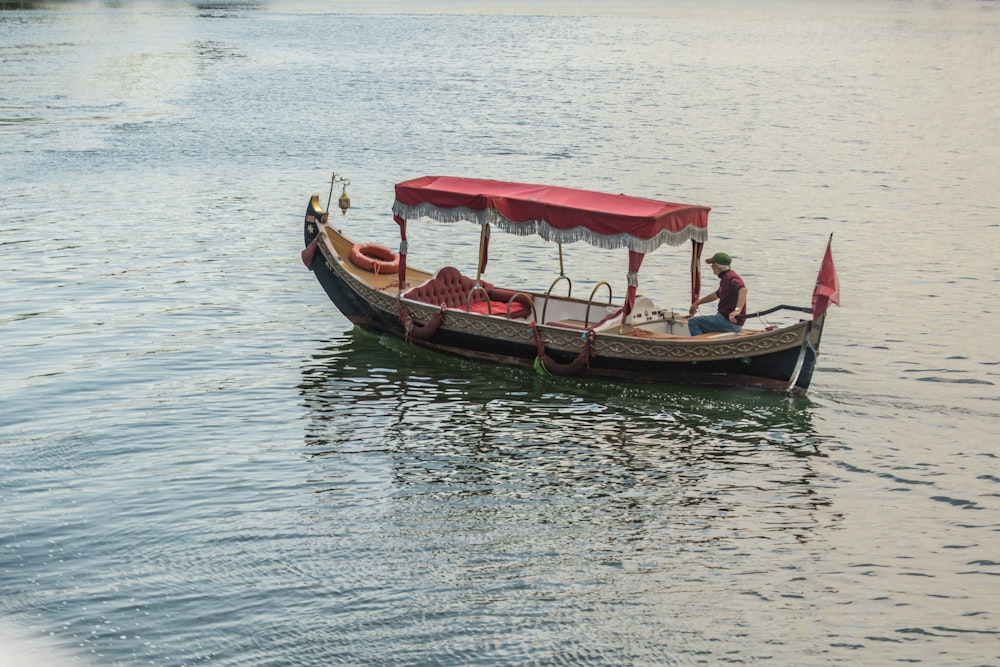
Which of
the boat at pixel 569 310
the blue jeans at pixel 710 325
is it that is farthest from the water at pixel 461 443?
the blue jeans at pixel 710 325

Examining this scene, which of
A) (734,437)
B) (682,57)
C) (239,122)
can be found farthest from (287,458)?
(682,57)

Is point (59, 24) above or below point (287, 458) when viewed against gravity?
above

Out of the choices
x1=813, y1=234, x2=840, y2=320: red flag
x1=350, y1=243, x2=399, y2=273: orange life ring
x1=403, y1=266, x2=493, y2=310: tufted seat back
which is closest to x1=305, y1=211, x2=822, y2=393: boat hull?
x1=813, y1=234, x2=840, y2=320: red flag

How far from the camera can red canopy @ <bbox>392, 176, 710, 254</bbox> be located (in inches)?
768

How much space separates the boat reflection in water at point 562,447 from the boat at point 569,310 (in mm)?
465

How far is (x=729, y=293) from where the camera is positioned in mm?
19828

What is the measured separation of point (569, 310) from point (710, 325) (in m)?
3.21

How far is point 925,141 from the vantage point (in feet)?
163

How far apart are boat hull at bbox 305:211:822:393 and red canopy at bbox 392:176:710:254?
159 cm

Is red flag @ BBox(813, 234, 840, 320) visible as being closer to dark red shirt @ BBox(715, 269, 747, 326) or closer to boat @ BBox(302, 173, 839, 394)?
boat @ BBox(302, 173, 839, 394)

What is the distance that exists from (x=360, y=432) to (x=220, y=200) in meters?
20.7

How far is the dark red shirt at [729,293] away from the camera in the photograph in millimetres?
19812

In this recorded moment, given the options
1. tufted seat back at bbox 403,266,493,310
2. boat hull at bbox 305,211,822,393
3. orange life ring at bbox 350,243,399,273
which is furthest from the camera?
orange life ring at bbox 350,243,399,273

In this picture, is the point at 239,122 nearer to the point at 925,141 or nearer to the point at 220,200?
the point at 220,200
